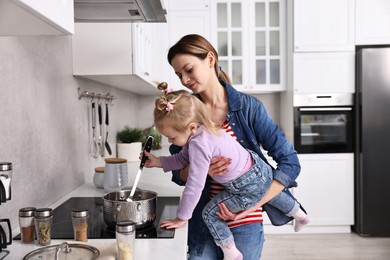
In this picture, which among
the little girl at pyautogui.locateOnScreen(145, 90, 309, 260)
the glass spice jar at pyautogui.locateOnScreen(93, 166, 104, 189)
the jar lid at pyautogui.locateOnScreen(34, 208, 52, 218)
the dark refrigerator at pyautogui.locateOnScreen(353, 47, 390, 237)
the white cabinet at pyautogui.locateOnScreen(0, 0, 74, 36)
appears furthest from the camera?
the dark refrigerator at pyautogui.locateOnScreen(353, 47, 390, 237)

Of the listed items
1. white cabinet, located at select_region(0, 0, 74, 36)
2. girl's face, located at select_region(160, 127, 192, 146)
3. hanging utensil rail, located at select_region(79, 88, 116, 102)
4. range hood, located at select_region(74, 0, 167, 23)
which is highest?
range hood, located at select_region(74, 0, 167, 23)

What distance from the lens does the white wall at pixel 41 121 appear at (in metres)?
1.29

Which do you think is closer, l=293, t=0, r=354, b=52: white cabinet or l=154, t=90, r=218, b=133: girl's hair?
l=154, t=90, r=218, b=133: girl's hair

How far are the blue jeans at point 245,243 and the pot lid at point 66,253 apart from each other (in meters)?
0.60

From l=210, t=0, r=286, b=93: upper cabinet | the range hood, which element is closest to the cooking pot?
the range hood

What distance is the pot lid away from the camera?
943 mm

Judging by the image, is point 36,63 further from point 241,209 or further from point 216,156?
point 241,209

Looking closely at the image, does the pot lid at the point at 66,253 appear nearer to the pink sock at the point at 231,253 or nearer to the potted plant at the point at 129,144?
the pink sock at the point at 231,253

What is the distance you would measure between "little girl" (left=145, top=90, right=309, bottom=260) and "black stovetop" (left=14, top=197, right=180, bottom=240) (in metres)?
0.07

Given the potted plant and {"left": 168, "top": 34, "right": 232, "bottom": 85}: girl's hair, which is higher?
{"left": 168, "top": 34, "right": 232, "bottom": 85}: girl's hair

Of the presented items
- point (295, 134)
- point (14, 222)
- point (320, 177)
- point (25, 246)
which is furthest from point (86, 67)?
point (320, 177)

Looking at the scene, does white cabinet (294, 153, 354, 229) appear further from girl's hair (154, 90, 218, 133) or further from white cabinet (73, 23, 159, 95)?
girl's hair (154, 90, 218, 133)

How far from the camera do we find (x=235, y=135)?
1487 millimetres

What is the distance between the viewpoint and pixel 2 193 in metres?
0.96
